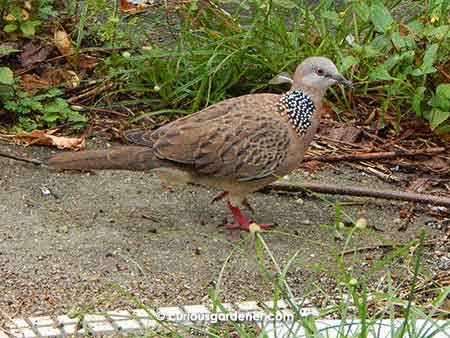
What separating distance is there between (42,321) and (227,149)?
1312 mm

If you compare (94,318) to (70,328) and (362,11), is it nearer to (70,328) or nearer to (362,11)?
(70,328)

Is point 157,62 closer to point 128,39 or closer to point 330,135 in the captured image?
point 128,39

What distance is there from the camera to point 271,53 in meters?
6.07

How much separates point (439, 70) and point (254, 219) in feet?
4.49

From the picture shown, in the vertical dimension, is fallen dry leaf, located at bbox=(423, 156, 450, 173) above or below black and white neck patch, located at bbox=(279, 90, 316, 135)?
below

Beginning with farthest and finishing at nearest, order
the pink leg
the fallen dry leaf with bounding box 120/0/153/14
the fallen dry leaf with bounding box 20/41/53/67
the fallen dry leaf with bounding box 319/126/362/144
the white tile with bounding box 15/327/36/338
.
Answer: the fallen dry leaf with bounding box 120/0/153/14
the fallen dry leaf with bounding box 20/41/53/67
the fallen dry leaf with bounding box 319/126/362/144
the pink leg
the white tile with bounding box 15/327/36/338

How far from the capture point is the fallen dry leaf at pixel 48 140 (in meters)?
5.79

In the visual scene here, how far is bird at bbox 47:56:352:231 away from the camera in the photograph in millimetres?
5070

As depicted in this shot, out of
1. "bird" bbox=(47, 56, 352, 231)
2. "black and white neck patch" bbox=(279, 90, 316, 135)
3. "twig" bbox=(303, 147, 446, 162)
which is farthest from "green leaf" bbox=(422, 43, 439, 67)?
Result: "black and white neck patch" bbox=(279, 90, 316, 135)

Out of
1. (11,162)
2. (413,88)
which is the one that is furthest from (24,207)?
(413,88)

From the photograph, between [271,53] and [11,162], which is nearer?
[11,162]

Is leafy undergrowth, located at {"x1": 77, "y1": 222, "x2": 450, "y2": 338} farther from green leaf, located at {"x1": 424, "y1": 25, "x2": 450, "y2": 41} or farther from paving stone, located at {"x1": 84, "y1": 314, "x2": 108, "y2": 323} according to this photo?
green leaf, located at {"x1": 424, "y1": 25, "x2": 450, "y2": 41}

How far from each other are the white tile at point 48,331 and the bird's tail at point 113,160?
1.14 meters

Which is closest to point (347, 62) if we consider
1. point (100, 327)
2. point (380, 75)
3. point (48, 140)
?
point (380, 75)
